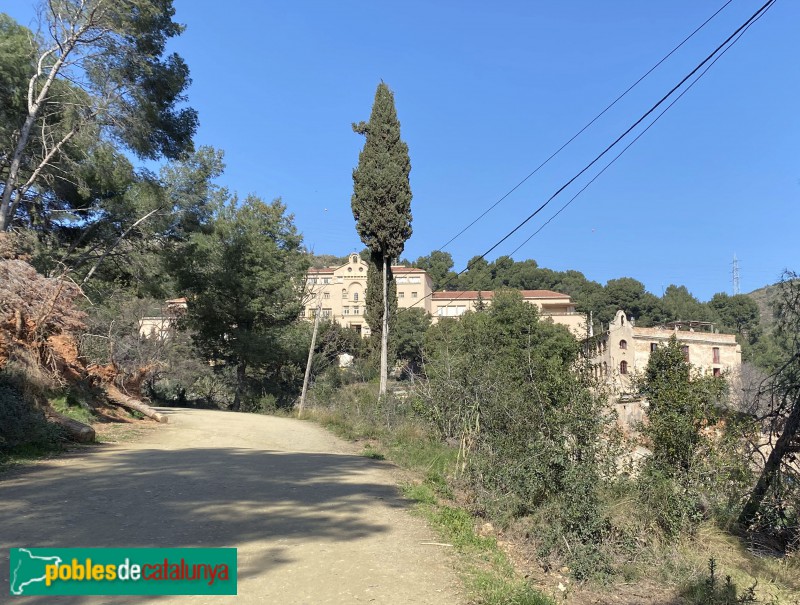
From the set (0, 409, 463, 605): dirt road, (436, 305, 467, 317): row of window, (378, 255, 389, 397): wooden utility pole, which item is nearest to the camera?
(0, 409, 463, 605): dirt road

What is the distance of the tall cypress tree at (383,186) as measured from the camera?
1167 inches

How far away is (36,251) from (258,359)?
16.8m

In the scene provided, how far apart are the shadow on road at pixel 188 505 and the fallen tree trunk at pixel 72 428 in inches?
71.6

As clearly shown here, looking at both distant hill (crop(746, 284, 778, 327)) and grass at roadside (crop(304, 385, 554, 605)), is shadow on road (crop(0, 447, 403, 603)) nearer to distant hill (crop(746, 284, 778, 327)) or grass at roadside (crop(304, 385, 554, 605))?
grass at roadside (crop(304, 385, 554, 605))

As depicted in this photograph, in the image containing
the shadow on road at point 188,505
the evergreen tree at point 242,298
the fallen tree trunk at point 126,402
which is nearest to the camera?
the shadow on road at point 188,505

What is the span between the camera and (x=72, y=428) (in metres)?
12.1

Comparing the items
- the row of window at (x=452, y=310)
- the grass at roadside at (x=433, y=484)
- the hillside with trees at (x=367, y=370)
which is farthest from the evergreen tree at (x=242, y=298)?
the row of window at (x=452, y=310)

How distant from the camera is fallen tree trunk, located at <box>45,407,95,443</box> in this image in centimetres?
1192

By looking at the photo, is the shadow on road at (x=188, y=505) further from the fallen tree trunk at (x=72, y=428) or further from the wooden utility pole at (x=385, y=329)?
the wooden utility pole at (x=385, y=329)

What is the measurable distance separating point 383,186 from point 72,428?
2040cm

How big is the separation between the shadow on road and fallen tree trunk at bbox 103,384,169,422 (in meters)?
7.56

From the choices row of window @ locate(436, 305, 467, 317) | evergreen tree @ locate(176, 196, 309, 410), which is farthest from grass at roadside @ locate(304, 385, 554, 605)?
row of window @ locate(436, 305, 467, 317)

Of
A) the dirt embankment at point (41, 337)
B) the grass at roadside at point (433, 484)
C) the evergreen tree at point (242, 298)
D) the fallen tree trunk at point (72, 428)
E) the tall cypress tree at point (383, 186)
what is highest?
the tall cypress tree at point (383, 186)

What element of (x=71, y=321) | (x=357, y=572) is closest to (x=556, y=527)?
(x=357, y=572)
